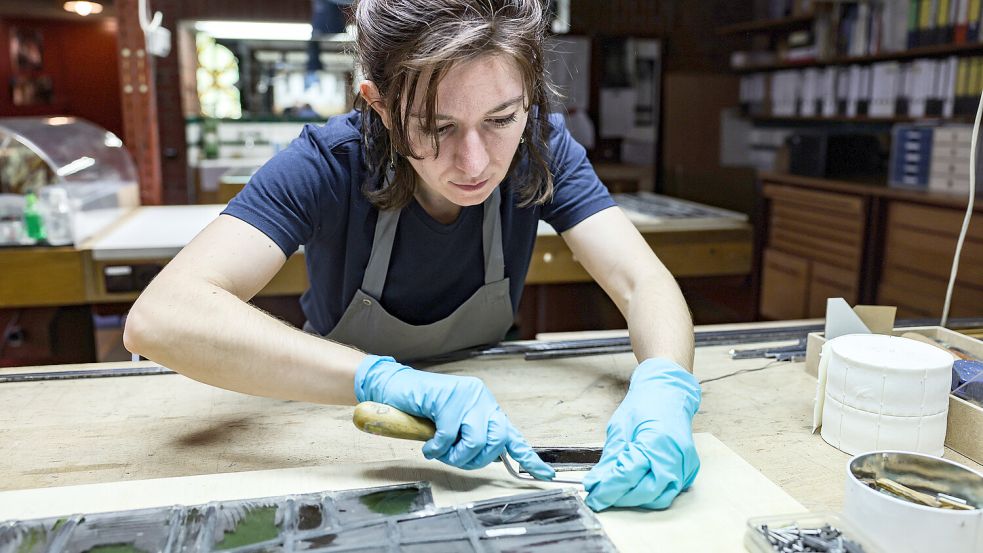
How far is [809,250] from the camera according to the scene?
409 cm

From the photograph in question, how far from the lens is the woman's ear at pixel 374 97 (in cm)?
114

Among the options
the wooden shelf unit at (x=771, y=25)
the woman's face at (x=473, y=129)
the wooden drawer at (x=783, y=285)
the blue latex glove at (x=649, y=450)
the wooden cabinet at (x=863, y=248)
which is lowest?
the wooden drawer at (x=783, y=285)

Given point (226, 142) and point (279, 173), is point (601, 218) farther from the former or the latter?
point (226, 142)

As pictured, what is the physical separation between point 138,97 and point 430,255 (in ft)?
8.82

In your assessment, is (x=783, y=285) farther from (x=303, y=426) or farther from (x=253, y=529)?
A: (x=253, y=529)

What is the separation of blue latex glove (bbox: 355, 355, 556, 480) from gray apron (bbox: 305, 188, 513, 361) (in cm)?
43

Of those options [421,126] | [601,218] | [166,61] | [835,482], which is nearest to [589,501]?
[835,482]

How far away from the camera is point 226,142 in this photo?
5168 mm

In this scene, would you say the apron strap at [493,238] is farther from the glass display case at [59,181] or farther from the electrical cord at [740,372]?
the glass display case at [59,181]

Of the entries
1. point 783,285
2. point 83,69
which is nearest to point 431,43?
point 783,285

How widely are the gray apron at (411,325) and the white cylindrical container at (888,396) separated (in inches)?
25.2

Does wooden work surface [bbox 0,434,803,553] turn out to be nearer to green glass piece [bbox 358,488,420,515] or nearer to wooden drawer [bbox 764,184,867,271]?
green glass piece [bbox 358,488,420,515]

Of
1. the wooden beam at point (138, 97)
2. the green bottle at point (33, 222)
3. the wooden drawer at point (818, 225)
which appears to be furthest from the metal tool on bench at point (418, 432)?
the wooden drawer at point (818, 225)

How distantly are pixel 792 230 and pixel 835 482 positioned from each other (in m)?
3.64
